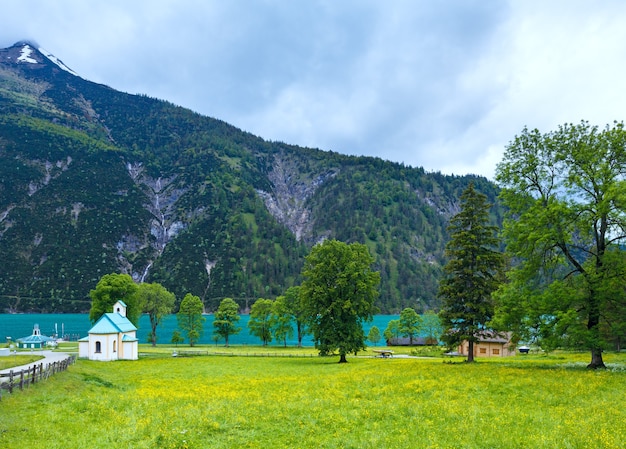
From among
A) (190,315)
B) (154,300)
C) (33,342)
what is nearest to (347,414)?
(33,342)

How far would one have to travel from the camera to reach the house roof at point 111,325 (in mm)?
56719

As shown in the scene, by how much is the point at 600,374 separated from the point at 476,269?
45.1 feet

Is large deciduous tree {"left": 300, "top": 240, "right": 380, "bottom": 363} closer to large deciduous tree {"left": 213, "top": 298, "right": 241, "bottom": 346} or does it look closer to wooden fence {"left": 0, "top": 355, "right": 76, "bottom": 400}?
wooden fence {"left": 0, "top": 355, "right": 76, "bottom": 400}

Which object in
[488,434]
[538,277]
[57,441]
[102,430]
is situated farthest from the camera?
[538,277]

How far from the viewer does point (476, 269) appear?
1444 inches

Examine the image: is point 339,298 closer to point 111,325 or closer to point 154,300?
point 111,325

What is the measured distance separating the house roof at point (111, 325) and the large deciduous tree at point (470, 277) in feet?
142

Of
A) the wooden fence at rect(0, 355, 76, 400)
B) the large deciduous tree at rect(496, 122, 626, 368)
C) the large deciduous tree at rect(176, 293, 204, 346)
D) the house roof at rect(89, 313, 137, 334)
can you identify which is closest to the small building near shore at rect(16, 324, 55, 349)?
→ the house roof at rect(89, 313, 137, 334)

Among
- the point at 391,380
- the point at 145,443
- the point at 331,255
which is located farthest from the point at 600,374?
the point at 331,255

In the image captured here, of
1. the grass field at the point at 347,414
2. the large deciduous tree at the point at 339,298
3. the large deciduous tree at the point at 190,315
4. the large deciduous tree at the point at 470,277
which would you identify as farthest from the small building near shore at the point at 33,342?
the large deciduous tree at the point at 470,277

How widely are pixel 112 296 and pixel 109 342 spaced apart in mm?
19279

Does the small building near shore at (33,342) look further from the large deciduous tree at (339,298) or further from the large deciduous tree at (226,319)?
the large deciduous tree at (339,298)

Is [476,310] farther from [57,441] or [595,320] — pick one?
[57,441]

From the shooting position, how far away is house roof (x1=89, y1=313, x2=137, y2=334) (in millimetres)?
56719
